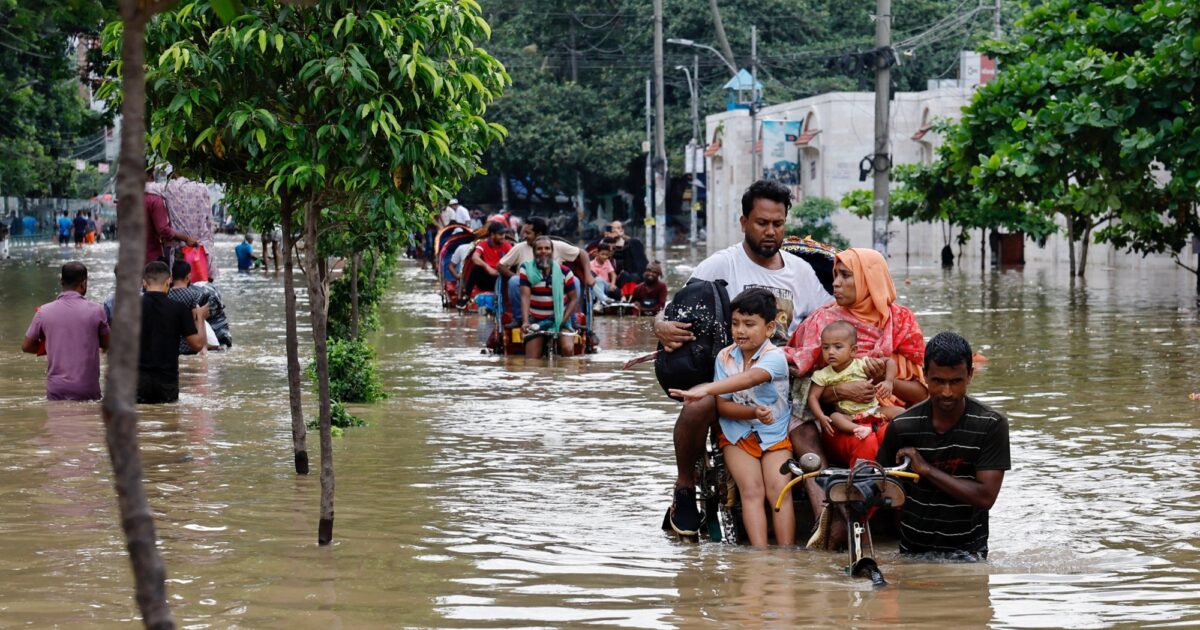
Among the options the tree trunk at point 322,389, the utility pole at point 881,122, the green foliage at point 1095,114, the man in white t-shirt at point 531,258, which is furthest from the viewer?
the utility pole at point 881,122

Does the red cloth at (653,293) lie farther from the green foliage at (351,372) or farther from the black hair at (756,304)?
the black hair at (756,304)

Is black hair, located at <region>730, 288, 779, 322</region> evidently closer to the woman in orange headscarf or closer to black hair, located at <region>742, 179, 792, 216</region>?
the woman in orange headscarf

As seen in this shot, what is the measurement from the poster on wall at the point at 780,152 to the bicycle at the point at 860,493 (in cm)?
5823

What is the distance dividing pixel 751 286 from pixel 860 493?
58.2 inches

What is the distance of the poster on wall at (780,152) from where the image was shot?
6481cm

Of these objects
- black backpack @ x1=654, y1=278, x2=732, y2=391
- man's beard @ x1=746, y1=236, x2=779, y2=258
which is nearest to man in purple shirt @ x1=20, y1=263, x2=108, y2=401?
black backpack @ x1=654, y1=278, x2=732, y2=391

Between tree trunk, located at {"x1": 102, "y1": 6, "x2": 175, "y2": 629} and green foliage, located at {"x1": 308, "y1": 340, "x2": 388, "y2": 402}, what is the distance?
9339 mm

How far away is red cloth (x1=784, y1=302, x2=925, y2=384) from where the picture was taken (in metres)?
7.72

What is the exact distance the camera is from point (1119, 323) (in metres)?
21.9

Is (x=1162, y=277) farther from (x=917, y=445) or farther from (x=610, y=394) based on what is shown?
(x=917, y=445)

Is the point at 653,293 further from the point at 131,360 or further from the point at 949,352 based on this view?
the point at 131,360

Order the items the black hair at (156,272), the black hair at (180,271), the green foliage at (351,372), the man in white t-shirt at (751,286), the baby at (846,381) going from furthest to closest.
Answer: the black hair at (180,271) < the green foliage at (351,372) < the black hair at (156,272) < the man in white t-shirt at (751,286) < the baby at (846,381)

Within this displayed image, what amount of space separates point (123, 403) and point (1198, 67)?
18.9 metres

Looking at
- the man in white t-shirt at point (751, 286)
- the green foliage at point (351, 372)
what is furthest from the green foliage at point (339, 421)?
the man in white t-shirt at point (751, 286)
